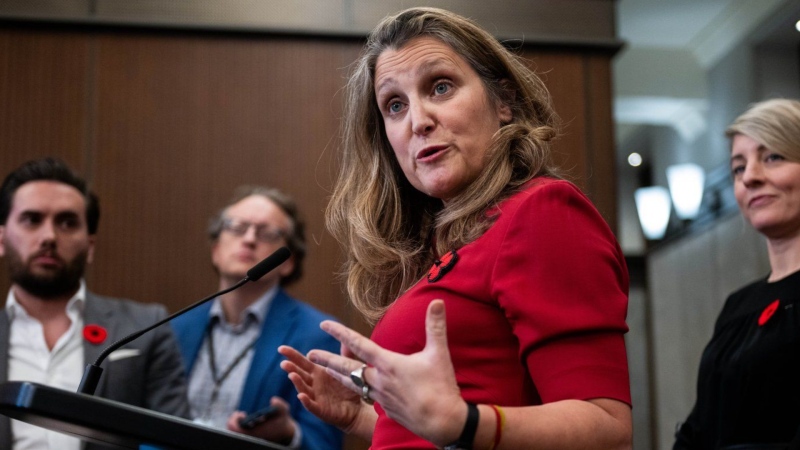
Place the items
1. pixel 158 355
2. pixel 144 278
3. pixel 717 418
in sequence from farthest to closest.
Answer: pixel 144 278, pixel 158 355, pixel 717 418

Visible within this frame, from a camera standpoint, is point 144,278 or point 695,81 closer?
point 144,278

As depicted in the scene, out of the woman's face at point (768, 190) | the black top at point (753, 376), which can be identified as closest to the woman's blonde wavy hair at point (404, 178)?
the black top at point (753, 376)

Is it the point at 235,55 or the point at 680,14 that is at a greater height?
the point at 680,14

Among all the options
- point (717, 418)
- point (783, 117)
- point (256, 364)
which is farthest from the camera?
point (256, 364)

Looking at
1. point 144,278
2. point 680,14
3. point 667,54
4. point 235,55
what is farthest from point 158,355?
point 667,54

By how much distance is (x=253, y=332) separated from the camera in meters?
3.55

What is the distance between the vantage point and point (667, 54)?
6.94 m

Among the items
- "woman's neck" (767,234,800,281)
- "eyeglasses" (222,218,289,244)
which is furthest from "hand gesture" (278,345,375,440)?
"eyeglasses" (222,218,289,244)

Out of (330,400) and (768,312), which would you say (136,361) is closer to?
(330,400)

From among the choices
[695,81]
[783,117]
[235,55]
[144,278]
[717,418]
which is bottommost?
[717,418]

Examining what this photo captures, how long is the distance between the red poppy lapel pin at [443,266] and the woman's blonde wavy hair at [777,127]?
1557 millimetres

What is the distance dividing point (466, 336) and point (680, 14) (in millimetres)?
5571

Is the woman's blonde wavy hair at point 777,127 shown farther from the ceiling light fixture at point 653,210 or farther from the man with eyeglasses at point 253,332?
the ceiling light fixture at point 653,210

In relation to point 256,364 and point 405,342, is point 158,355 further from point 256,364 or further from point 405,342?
point 405,342
